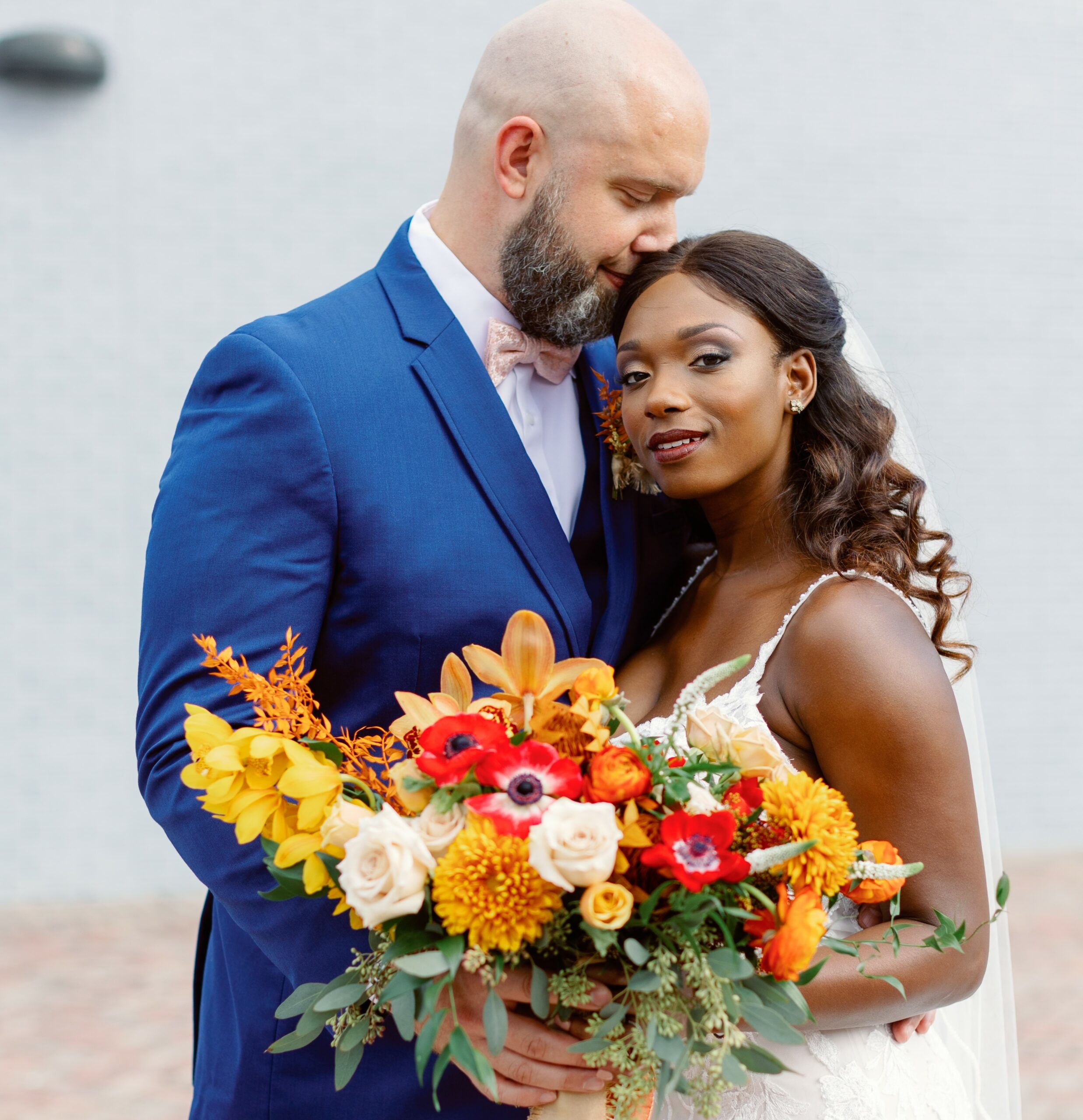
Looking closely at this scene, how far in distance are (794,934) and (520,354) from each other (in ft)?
4.63

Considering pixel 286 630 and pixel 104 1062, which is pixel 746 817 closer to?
pixel 286 630

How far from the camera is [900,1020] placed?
6.82ft

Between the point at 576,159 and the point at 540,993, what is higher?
the point at 576,159

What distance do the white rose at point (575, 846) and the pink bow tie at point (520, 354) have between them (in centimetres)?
122

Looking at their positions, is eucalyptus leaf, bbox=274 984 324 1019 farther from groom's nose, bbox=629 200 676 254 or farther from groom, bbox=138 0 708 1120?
groom's nose, bbox=629 200 676 254

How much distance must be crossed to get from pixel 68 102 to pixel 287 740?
6.21m

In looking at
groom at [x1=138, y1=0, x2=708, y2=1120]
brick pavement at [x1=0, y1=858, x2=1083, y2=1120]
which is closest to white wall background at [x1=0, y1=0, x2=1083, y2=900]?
brick pavement at [x1=0, y1=858, x2=1083, y2=1120]

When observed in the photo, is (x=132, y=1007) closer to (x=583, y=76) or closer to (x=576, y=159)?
(x=576, y=159)

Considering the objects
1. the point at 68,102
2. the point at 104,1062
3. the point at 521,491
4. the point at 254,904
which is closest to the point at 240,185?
the point at 68,102

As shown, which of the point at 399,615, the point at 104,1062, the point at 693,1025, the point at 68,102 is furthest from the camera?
the point at 68,102

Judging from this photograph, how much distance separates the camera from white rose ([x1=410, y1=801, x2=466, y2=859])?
1466 mm

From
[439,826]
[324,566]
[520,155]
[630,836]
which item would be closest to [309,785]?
[439,826]

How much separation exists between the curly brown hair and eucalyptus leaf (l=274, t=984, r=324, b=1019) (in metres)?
1.16

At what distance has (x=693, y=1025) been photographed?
4.74ft
